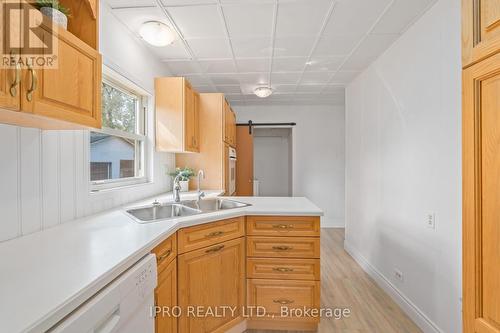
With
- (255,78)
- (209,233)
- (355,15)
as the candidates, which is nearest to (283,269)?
(209,233)

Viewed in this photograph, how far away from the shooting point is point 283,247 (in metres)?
1.93

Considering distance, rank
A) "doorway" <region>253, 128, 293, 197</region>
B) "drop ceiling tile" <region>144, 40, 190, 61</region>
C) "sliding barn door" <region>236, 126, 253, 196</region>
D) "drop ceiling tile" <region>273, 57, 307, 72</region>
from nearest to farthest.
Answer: "drop ceiling tile" <region>144, 40, 190, 61</region>, "drop ceiling tile" <region>273, 57, 307, 72</region>, "sliding barn door" <region>236, 126, 253, 196</region>, "doorway" <region>253, 128, 293, 197</region>

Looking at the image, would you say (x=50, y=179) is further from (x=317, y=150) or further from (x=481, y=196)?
(x=317, y=150)

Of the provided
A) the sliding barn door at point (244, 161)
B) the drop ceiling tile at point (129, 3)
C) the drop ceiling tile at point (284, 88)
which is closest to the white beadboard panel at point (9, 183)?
the drop ceiling tile at point (129, 3)

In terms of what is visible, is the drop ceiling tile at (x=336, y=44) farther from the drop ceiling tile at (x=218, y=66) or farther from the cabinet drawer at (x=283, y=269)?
the cabinet drawer at (x=283, y=269)

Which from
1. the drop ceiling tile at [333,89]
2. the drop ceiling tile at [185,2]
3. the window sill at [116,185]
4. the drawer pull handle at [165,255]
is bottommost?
the drawer pull handle at [165,255]

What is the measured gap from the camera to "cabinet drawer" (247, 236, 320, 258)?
6.30 ft

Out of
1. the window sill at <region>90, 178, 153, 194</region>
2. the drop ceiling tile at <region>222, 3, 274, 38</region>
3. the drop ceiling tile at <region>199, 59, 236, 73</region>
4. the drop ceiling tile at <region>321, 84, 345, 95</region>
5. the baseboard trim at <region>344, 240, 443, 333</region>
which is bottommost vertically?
the baseboard trim at <region>344, 240, 443, 333</region>

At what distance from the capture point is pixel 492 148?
2.57ft

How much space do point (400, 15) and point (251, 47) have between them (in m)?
1.30

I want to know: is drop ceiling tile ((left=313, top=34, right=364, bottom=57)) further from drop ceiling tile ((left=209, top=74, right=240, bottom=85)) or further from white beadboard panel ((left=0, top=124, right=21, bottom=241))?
white beadboard panel ((left=0, top=124, right=21, bottom=241))

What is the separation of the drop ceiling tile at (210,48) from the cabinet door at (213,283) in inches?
73.0

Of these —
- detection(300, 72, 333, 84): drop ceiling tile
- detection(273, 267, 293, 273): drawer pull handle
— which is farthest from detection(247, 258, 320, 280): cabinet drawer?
detection(300, 72, 333, 84): drop ceiling tile

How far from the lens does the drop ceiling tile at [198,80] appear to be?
11.4 ft
